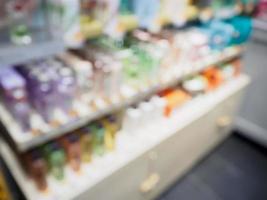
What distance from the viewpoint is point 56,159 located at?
1262 mm

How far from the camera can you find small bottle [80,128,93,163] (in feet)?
4.53

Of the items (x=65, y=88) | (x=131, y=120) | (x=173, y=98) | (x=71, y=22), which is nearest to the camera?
(x=71, y=22)

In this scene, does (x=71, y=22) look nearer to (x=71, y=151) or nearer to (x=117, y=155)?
(x=71, y=151)

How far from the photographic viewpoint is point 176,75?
5.69 ft

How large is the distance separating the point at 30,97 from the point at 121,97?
0.44 m

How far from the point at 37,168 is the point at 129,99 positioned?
536 mm

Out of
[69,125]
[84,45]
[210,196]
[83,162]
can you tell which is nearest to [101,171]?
[83,162]

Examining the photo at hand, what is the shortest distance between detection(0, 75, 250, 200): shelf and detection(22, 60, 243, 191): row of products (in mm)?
31

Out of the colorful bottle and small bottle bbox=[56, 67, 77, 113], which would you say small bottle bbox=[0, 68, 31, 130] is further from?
the colorful bottle

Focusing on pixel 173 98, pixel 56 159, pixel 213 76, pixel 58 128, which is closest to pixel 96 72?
pixel 58 128

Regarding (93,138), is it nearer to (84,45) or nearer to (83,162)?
(83,162)

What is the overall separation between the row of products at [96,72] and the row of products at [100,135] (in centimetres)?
17

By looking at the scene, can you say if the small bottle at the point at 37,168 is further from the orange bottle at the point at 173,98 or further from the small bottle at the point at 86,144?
the orange bottle at the point at 173,98

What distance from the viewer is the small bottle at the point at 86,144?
138cm
